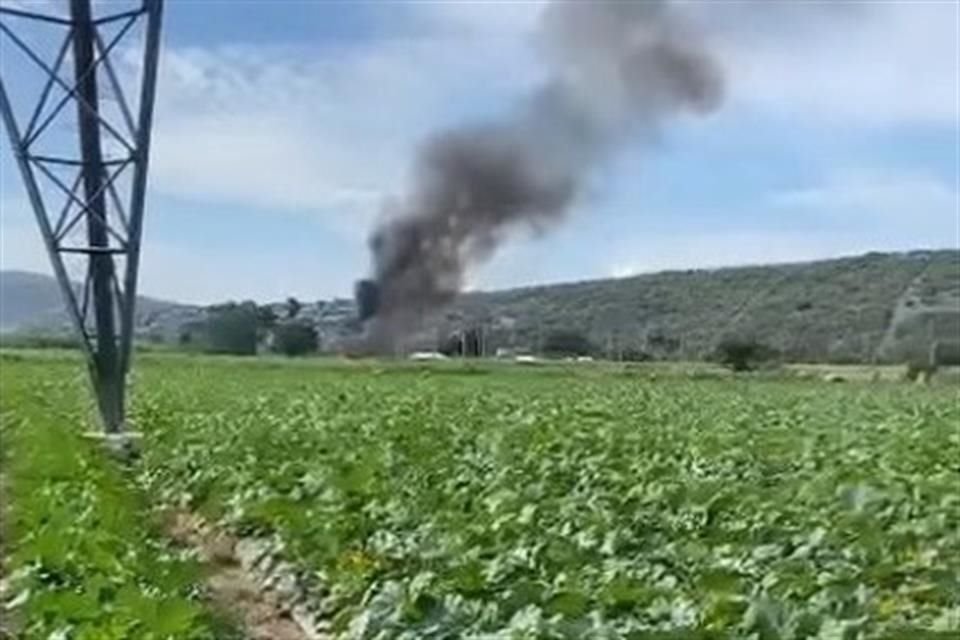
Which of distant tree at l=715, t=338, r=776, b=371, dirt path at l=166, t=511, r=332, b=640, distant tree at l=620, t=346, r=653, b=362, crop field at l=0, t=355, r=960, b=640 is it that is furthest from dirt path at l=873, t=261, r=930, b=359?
dirt path at l=166, t=511, r=332, b=640

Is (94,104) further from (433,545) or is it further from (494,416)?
(433,545)

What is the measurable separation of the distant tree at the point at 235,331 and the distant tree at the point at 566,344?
46.4 feet

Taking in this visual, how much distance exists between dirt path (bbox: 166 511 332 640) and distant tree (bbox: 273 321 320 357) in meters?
58.1

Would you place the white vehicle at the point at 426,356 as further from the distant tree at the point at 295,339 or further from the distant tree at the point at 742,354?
the distant tree at the point at 742,354

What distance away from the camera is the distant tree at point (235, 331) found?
7369cm

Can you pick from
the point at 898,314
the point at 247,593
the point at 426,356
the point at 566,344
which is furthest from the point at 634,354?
the point at 247,593

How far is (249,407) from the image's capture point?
2694cm

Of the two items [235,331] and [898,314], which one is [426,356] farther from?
[898,314]

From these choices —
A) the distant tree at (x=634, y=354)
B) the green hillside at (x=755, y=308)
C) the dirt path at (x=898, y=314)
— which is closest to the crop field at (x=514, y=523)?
the dirt path at (x=898, y=314)

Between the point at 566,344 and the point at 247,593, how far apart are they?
73766mm

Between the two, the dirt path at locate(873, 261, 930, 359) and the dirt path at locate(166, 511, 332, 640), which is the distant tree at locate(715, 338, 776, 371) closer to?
the dirt path at locate(873, 261, 930, 359)

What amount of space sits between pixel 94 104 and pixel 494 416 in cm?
747

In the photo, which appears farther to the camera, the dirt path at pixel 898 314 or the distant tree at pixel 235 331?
the distant tree at pixel 235 331

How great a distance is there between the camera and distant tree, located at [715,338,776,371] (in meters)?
60.2
